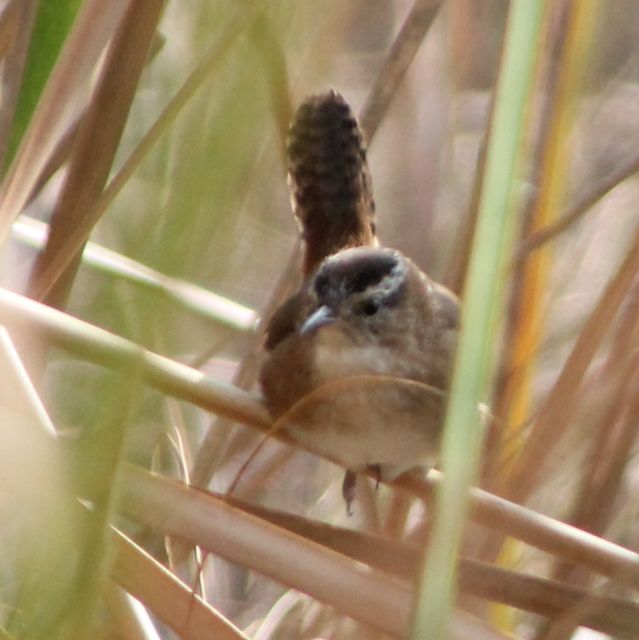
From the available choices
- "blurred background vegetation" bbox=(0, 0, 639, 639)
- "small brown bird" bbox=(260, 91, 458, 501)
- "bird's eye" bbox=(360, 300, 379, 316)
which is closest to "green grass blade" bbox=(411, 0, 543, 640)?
"blurred background vegetation" bbox=(0, 0, 639, 639)

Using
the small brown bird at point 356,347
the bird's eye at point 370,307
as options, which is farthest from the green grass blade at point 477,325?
the bird's eye at point 370,307

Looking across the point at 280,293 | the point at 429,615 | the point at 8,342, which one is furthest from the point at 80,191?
the point at 429,615

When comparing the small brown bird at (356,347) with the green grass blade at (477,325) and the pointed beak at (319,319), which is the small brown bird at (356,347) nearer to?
the pointed beak at (319,319)

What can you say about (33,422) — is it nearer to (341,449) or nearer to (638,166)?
(341,449)

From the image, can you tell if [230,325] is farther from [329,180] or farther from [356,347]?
[329,180]

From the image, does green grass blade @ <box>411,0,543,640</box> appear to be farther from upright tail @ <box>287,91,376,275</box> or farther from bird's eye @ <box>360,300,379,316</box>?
upright tail @ <box>287,91,376,275</box>

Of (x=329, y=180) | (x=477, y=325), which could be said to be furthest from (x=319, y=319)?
(x=477, y=325)
